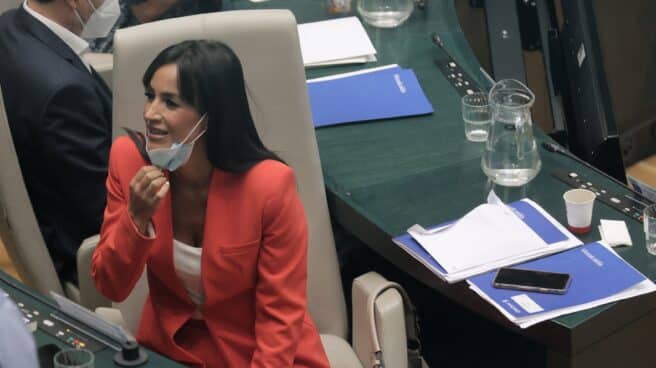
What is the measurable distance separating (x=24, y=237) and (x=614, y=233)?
1.27m

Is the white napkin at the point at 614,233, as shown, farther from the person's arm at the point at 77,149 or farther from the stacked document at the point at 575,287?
the person's arm at the point at 77,149

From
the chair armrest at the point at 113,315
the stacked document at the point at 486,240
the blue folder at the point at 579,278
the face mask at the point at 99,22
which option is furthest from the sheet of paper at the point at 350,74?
the blue folder at the point at 579,278

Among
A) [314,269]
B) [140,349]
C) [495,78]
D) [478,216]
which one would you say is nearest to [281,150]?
[314,269]

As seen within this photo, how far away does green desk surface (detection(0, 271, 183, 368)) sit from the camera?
82.8 inches

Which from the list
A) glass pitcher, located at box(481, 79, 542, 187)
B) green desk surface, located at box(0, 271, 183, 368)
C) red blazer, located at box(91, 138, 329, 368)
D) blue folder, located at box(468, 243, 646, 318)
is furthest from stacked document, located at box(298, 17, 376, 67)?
green desk surface, located at box(0, 271, 183, 368)

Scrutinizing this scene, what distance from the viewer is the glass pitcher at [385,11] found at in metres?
3.55

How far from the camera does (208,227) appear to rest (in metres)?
2.37

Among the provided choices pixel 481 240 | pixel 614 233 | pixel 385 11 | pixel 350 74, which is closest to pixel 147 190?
pixel 481 240

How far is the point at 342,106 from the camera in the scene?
3074 millimetres

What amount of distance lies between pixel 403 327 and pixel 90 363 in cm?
A: 68

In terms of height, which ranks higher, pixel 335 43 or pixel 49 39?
pixel 49 39

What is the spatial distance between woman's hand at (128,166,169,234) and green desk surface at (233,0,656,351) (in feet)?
1.79

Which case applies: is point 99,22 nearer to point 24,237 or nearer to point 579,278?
point 24,237

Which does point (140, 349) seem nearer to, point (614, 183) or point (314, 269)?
point (314, 269)
